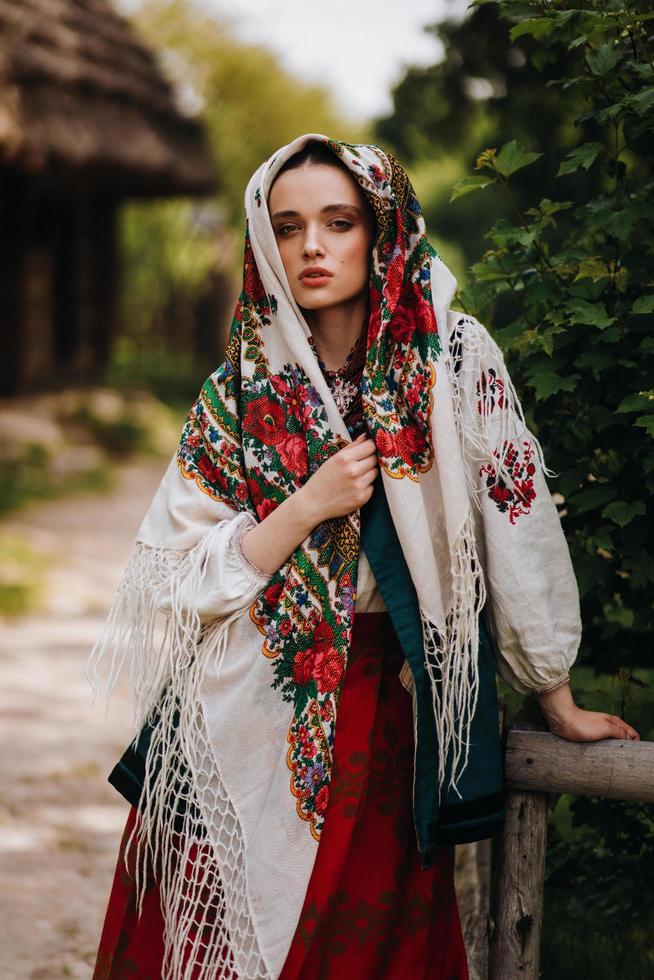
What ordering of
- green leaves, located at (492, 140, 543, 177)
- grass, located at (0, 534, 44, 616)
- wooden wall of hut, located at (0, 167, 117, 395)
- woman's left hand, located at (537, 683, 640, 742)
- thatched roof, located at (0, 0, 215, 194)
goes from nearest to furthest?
woman's left hand, located at (537, 683, 640, 742) < green leaves, located at (492, 140, 543, 177) < grass, located at (0, 534, 44, 616) < thatched roof, located at (0, 0, 215, 194) < wooden wall of hut, located at (0, 167, 117, 395)

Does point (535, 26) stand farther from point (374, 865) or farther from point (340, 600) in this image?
point (374, 865)

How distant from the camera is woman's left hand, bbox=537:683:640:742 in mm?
1852

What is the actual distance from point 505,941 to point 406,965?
0.21 meters

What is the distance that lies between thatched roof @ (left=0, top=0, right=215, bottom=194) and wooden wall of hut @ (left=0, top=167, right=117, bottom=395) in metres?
0.51

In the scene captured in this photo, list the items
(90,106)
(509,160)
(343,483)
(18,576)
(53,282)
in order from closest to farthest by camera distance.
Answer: (343,483) → (509,160) → (18,576) → (90,106) → (53,282)

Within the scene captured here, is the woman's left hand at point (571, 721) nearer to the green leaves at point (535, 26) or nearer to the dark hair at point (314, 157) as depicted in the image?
the dark hair at point (314, 157)

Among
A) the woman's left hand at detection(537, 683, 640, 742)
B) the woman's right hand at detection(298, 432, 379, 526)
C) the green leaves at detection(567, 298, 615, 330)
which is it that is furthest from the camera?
the green leaves at detection(567, 298, 615, 330)

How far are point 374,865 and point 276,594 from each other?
0.50 metres

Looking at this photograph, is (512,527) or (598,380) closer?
(512,527)

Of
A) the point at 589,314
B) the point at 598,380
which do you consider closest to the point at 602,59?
the point at 589,314

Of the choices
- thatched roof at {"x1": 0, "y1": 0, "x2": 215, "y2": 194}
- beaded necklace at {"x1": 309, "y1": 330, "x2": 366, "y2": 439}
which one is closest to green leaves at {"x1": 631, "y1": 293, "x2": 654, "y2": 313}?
beaded necklace at {"x1": 309, "y1": 330, "x2": 366, "y2": 439}

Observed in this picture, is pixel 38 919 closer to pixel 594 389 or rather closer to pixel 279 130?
pixel 594 389

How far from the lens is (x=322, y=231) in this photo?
180cm

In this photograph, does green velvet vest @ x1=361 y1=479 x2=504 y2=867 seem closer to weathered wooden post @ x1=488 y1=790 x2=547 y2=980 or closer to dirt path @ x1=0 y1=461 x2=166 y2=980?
weathered wooden post @ x1=488 y1=790 x2=547 y2=980
